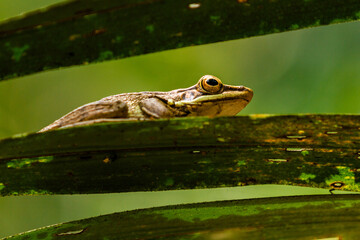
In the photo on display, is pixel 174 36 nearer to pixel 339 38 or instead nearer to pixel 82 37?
pixel 82 37

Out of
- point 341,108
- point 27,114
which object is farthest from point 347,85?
point 27,114

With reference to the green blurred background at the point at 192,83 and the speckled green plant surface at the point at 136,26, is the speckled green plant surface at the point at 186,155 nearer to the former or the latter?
the speckled green plant surface at the point at 136,26

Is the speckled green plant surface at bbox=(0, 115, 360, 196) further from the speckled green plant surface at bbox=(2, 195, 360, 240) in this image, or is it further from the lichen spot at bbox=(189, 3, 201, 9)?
the lichen spot at bbox=(189, 3, 201, 9)

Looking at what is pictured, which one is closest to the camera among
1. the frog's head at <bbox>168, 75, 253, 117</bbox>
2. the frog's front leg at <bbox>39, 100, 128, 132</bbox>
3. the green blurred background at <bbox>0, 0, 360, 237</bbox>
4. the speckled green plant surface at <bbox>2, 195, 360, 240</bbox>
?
the speckled green plant surface at <bbox>2, 195, 360, 240</bbox>

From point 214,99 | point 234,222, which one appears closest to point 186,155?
point 234,222

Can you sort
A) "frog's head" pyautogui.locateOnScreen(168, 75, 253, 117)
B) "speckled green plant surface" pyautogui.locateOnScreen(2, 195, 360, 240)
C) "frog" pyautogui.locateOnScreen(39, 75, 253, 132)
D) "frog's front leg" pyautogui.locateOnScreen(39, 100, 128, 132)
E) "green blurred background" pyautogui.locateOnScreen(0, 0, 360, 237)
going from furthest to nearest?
"green blurred background" pyautogui.locateOnScreen(0, 0, 360, 237)
"frog's head" pyautogui.locateOnScreen(168, 75, 253, 117)
"frog" pyautogui.locateOnScreen(39, 75, 253, 132)
"frog's front leg" pyautogui.locateOnScreen(39, 100, 128, 132)
"speckled green plant surface" pyautogui.locateOnScreen(2, 195, 360, 240)

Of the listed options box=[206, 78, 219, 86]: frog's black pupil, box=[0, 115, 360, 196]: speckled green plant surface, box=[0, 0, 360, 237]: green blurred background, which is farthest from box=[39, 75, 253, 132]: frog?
box=[0, 0, 360, 237]: green blurred background

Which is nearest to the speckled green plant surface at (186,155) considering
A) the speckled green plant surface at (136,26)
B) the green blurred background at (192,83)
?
the speckled green plant surface at (136,26)
